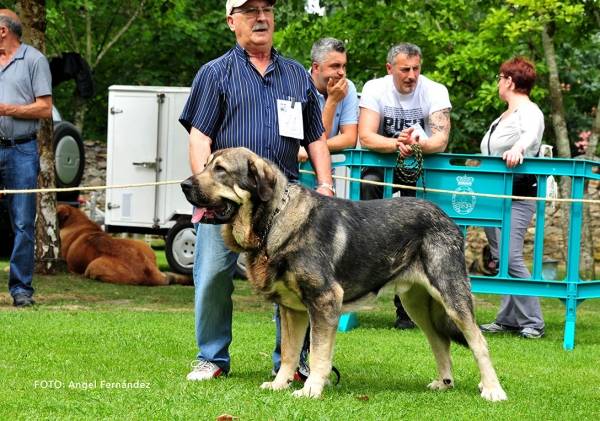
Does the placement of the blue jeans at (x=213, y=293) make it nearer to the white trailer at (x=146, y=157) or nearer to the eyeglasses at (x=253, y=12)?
the eyeglasses at (x=253, y=12)

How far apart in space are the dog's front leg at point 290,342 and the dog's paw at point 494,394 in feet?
4.00

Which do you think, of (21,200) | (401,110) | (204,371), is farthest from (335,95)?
(21,200)

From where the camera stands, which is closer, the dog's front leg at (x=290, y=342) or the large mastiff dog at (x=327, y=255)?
the large mastiff dog at (x=327, y=255)

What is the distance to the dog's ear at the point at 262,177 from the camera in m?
4.77

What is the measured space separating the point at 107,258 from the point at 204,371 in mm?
6791

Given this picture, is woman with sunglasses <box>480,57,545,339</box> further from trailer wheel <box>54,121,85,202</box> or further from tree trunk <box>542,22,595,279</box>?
trailer wheel <box>54,121,85,202</box>

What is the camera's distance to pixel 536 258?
25.6ft

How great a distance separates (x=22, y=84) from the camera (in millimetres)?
8430

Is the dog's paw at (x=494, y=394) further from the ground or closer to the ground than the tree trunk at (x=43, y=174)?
closer to the ground

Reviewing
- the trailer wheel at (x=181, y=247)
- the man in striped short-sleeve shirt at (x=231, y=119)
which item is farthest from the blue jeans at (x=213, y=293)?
the trailer wheel at (x=181, y=247)

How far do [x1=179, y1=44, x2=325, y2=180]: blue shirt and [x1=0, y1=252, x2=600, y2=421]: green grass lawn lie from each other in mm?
1561

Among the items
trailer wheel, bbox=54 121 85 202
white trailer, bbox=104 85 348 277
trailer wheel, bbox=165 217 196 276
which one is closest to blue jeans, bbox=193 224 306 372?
trailer wheel, bbox=165 217 196 276

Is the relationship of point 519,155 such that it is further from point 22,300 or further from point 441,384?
point 22,300

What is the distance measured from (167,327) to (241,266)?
5514mm
